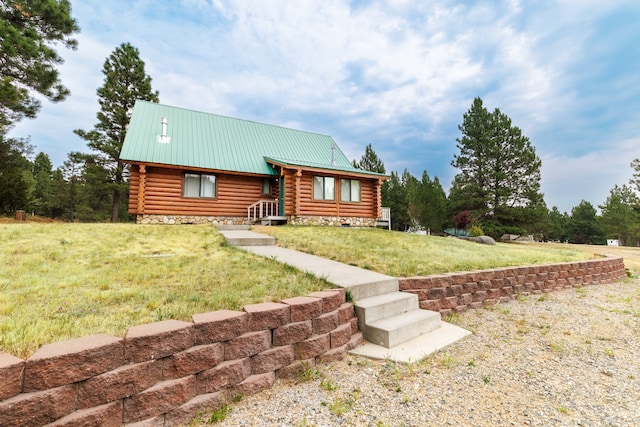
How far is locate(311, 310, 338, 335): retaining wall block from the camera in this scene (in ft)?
9.59

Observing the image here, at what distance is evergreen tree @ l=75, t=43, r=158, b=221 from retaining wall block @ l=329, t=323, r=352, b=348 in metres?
22.8

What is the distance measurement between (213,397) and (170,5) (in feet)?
43.5

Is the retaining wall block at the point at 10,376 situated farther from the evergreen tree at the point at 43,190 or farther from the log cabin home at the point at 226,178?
the evergreen tree at the point at 43,190

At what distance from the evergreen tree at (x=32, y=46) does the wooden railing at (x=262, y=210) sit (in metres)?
9.01

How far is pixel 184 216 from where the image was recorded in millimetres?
12555

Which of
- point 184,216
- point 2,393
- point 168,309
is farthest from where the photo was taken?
point 184,216

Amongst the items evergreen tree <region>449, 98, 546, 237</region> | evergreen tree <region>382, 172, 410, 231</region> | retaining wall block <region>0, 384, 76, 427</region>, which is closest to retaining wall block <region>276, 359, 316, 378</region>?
retaining wall block <region>0, 384, 76, 427</region>

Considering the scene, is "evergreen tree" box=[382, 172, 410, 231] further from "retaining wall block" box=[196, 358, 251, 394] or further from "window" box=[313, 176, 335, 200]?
"retaining wall block" box=[196, 358, 251, 394]

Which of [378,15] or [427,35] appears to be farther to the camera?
[427,35]

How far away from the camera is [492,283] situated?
18.1 ft

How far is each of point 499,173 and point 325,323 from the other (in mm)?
24960

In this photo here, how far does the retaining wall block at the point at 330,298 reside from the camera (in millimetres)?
3087

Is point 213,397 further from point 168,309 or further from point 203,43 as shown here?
point 203,43

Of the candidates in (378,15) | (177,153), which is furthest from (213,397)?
(378,15)
